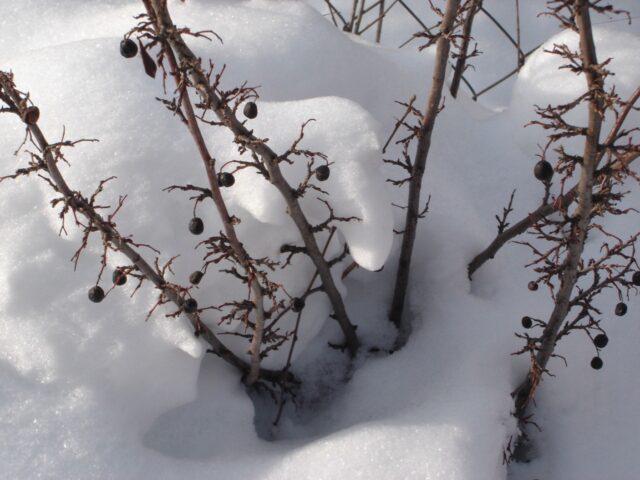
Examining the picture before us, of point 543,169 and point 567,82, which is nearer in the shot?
point 543,169

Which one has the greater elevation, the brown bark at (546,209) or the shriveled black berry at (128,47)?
the shriveled black berry at (128,47)

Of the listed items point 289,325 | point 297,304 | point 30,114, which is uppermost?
point 30,114

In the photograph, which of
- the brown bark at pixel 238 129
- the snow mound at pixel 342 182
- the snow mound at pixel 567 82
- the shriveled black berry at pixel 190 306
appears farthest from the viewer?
the snow mound at pixel 567 82

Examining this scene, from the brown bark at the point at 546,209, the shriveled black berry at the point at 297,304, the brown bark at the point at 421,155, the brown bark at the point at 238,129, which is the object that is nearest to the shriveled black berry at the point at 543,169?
the brown bark at the point at 546,209

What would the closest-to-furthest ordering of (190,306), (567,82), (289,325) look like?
1. (190,306)
2. (289,325)
3. (567,82)

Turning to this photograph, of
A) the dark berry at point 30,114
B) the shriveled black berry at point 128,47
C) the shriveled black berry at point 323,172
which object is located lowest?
the shriveled black berry at point 323,172

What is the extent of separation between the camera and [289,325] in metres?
1.37

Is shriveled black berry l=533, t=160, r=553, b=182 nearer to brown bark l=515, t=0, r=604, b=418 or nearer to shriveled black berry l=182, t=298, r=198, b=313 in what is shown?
brown bark l=515, t=0, r=604, b=418

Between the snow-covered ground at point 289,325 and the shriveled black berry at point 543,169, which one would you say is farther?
the snow-covered ground at point 289,325

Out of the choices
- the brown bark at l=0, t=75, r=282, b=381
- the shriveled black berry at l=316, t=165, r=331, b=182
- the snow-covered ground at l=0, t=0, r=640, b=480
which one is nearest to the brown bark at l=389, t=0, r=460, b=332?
the snow-covered ground at l=0, t=0, r=640, b=480

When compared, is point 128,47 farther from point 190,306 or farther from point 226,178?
point 190,306

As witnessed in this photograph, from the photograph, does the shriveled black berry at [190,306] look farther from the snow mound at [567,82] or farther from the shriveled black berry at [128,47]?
the snow mound at [567,82]

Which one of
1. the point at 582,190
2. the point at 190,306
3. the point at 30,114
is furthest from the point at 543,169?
the point at 30,114

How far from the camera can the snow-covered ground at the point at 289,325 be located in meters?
1.13
